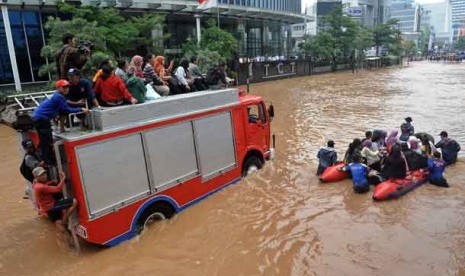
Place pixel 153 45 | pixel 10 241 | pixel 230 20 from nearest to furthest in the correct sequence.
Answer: pixel 10 241 < pixel 153 45 < pixel 230 20

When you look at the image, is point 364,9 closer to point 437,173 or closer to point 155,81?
point 437,173

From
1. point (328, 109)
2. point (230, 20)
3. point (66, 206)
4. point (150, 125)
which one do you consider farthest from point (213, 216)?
point (230, 20)

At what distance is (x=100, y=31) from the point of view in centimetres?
2366

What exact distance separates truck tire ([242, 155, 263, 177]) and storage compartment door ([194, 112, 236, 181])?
662 millimetres

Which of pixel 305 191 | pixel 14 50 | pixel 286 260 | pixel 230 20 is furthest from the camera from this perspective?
pixel 230 20

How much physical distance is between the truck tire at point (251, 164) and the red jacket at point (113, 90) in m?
3.84

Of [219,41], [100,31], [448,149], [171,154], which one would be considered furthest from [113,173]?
[219,41]

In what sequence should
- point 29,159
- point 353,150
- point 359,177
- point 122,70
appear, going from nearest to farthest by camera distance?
point 29,159 → point 122,70 → point 359,177 → point 353,150

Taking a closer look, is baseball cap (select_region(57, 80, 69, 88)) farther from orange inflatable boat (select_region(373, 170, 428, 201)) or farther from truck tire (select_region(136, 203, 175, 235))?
orange inflatable boat (select_region(373, 170, 428, 201))

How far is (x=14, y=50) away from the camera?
27453 millimetres

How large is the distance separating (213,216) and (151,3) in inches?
1100

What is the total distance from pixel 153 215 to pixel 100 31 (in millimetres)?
18821

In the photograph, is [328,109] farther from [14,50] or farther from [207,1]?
[14,50]

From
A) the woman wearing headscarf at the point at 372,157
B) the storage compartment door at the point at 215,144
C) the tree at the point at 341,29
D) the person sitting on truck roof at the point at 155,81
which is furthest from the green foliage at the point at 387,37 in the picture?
the person sitting on truck roof at the point at 155,81
